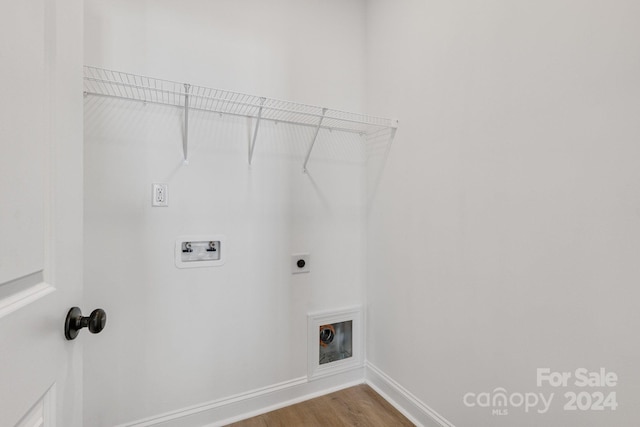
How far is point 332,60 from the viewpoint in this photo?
1.90 metres

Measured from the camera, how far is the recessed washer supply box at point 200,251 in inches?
58.9

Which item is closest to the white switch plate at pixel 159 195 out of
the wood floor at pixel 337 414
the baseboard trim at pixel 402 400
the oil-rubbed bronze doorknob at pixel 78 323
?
the oil-rubbed bronze doorknob at pixel 78 323

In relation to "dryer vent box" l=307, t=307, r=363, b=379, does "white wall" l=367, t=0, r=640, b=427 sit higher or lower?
higher

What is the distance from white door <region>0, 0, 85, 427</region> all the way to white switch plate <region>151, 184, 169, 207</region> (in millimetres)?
723

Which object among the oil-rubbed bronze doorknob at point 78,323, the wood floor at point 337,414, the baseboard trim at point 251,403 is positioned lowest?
the wood floor at point 337,414

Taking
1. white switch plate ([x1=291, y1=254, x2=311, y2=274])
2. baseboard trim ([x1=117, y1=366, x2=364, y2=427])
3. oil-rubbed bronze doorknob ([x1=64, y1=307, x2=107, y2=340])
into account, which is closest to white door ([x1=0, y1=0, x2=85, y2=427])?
oil-rubbed bronze doorknob ([x1=64, y1=307, x2=107, y2=340])

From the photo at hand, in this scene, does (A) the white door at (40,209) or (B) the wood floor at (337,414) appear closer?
(A) the white door at (40,209)

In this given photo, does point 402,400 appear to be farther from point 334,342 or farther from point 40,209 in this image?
point 40,209

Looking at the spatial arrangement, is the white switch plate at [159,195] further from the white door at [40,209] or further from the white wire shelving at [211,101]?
the white door at [40,209]

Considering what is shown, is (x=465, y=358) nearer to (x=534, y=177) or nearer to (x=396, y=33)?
(x=534, y=177)

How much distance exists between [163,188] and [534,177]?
166cm

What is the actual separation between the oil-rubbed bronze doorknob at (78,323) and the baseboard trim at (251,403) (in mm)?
1127

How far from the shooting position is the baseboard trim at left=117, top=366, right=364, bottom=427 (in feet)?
4.86

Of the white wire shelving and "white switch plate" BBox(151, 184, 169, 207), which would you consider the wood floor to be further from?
the white wire shelving
